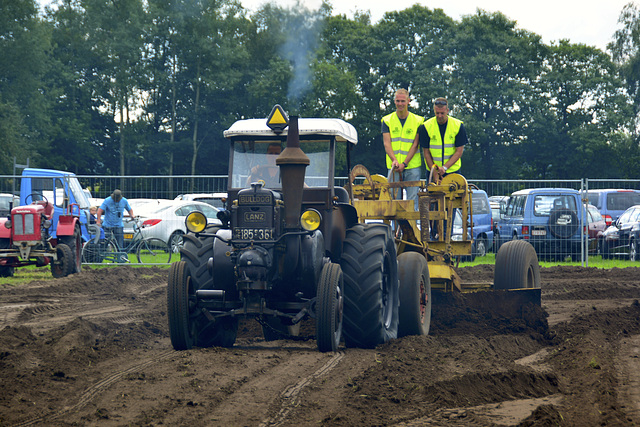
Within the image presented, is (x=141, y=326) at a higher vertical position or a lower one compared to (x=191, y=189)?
lower

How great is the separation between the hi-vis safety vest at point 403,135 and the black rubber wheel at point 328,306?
3572 millimetres

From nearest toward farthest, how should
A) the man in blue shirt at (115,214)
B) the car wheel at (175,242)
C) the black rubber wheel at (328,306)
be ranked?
the black rubber wheel at (328,306) → the man in blue shirt at (115,214) → the car wheel at (175,242)

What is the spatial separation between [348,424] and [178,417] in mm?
1027

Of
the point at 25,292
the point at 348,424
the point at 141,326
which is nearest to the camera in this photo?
the point at 348,424

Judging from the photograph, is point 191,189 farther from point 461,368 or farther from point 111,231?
point 461,368

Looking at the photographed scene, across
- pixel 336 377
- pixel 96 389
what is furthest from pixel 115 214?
pixel 336 377

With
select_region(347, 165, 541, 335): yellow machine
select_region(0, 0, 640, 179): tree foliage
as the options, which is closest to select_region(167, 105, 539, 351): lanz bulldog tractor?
select_region(347, 165, 541, 335): yellow machine

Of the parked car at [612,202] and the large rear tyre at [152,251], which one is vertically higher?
the parked car at [612,202]

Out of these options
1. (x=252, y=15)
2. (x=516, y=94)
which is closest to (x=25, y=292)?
(x=252, y=15)

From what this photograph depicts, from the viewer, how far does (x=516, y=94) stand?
46875 mm

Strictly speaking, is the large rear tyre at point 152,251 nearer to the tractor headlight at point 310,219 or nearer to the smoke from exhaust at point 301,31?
the smoke from exhaust at point 301,31

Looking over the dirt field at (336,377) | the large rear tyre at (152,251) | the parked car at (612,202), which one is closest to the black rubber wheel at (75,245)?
→ the large rear tyre at (152,251)

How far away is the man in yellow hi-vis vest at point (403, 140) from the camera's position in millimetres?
10102

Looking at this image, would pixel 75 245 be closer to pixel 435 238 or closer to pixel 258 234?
pixel 435 238
